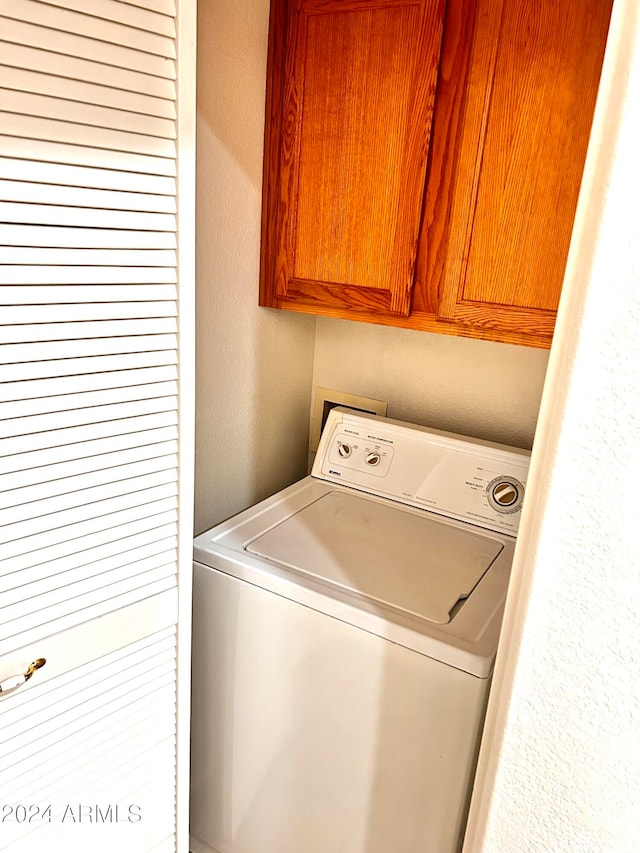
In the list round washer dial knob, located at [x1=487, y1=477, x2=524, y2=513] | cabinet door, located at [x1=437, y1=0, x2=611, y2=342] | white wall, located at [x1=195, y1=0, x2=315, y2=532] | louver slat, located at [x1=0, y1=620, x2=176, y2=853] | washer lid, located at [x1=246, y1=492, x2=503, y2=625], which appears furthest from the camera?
round washer dial knob, located at [x1=487, y1=477, x2=524, y2=513]

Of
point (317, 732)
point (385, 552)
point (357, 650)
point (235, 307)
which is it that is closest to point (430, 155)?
point (235, 307)

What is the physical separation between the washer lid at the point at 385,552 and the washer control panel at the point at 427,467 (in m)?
0.05

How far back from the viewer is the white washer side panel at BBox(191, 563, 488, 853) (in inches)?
43.7

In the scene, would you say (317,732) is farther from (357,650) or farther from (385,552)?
(385,552)

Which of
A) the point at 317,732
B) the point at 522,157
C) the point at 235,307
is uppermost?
the point at 522,157

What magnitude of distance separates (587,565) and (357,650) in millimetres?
631

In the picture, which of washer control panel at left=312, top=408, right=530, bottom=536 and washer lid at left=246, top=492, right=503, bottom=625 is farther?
washer control panel at left=312, top=408, right=530, bottom=536

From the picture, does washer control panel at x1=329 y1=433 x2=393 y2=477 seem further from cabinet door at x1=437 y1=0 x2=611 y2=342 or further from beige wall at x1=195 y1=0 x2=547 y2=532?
cabinet door at x1=437 y1=0 x2=611 y2=342

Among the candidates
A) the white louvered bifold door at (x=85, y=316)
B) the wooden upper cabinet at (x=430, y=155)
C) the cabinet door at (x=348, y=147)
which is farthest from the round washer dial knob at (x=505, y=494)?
the white louvered bifold door at (x=85, y=316)

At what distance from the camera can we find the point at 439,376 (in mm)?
1714

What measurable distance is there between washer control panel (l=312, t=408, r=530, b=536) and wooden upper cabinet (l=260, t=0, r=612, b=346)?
33 centimetres

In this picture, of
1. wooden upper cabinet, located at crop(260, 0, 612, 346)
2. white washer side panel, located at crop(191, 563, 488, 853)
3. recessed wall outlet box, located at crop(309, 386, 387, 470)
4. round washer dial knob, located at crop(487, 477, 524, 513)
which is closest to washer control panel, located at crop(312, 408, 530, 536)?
round washer dial knob, located at crop(487, 477, 524, 513)

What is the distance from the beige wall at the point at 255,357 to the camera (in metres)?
1.37

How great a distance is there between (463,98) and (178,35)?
570mm
